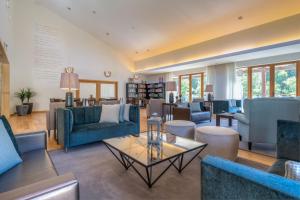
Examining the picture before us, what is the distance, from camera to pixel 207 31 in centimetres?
584

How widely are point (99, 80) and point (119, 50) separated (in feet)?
6.98

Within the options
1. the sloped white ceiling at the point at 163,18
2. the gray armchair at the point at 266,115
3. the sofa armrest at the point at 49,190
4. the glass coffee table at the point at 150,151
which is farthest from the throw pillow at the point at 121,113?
the sloped white ceiling at the point at 163,18

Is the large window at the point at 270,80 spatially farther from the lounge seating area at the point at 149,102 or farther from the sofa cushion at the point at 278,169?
the sofa cushion at the point at 278,169

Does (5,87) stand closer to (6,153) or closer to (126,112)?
(126,112)

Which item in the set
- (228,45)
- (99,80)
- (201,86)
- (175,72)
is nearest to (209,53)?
(228,45)

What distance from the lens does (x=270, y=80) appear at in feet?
21.5

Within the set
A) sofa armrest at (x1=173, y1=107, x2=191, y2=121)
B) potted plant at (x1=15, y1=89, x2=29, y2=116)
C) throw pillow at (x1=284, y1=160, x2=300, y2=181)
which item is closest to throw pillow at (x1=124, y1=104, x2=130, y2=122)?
sofa armrest at (x1=173, y1=107, x2=191, y2=121)

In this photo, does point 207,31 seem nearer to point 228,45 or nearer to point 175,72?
point 228,45

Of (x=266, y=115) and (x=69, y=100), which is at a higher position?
(x=69, y=100)

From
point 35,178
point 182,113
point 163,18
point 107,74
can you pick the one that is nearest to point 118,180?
point 35,178

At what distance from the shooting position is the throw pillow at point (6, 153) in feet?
4.28

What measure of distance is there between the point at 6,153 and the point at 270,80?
314 inches

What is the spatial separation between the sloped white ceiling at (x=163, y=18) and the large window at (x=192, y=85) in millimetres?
2250

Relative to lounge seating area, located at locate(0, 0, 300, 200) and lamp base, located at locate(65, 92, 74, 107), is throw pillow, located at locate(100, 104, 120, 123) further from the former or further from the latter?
lamp base, located at locate(65, 92, 74, 107)
